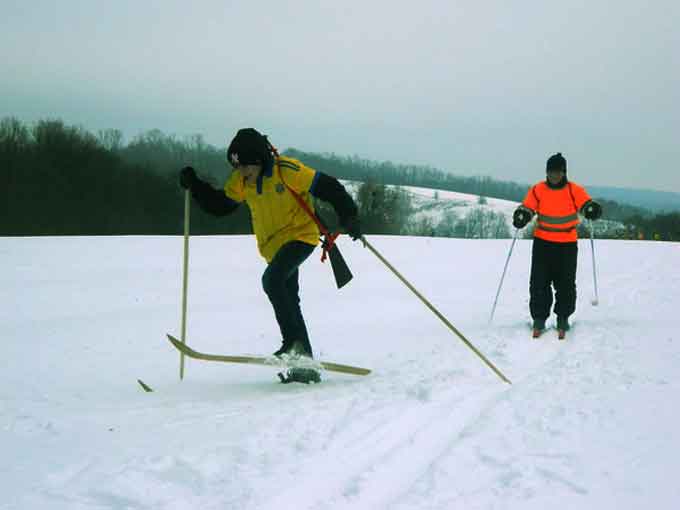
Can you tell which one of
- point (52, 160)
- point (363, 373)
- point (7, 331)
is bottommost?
point (7, 331)

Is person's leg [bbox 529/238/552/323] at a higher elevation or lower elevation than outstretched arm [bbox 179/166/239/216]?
lower

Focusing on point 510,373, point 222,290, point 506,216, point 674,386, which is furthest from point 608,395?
point 506,216

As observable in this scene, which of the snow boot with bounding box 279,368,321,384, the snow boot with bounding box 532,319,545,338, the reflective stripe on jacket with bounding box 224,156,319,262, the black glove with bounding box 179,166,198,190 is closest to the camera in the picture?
the reflective stripe on jacket with bounding box 224,156,319,262

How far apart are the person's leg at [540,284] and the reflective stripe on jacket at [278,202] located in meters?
2.99

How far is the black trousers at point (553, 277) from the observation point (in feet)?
19.1

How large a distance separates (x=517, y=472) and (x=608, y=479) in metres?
0.38

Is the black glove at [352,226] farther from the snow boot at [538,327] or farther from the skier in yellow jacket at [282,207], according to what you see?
the snow boot at [538,327]

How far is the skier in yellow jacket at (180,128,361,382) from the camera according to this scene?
3918 mm

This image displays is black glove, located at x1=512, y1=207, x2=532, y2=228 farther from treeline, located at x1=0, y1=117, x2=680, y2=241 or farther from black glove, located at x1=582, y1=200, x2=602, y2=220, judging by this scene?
treeline, located at x1=0, y1=117, x2=680, y2=241

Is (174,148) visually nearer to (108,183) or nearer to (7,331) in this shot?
(108,183)

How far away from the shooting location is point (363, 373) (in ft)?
13.9

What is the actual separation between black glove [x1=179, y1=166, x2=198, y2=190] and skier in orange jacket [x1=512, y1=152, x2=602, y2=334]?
11.8ft

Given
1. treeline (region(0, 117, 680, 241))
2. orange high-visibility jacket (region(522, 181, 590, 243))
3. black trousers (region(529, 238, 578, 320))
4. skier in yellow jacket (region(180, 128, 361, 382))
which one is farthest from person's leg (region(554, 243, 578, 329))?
treeline (region(0, 117, 680, 241))

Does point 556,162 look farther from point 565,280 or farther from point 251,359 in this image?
point 251,359
